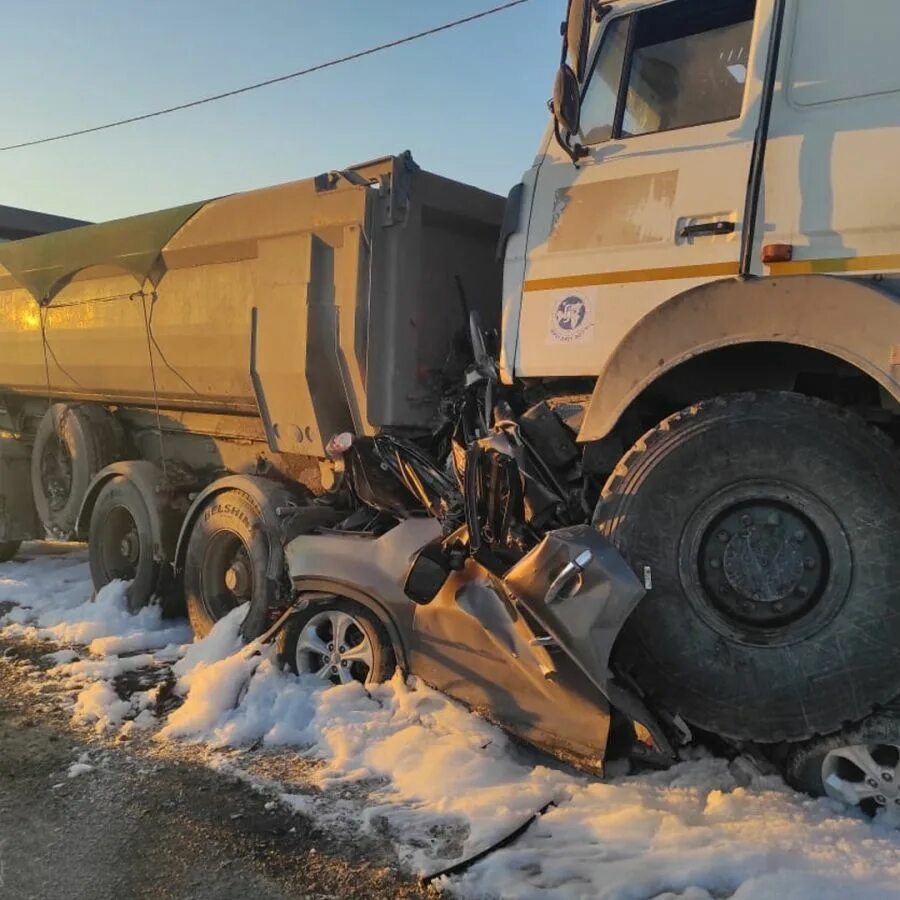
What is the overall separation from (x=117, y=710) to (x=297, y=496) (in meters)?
1.54

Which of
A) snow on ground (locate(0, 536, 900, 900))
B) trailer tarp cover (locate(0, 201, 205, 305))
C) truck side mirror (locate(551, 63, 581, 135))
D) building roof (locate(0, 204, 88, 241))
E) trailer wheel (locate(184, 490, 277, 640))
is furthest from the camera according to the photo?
building roof (locate(0, 204, 88, 241))

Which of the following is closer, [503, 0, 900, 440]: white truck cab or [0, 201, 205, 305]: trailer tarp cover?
[503, 0, 900, 440]: white truck cab

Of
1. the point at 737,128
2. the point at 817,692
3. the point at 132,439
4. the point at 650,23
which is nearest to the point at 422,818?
the point at 817,692

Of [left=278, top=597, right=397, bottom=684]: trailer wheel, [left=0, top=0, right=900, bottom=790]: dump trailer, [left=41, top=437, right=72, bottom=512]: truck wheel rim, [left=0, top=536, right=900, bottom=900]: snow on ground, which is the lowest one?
[left=0, top=536, right=900, bottom=900]: snow on ground

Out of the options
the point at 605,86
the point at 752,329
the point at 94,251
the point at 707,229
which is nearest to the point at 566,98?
the point at 605,86

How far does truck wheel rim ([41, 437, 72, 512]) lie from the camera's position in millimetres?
7207

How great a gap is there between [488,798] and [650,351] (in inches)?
72.3

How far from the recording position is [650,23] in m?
3.83

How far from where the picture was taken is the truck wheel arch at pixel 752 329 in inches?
117

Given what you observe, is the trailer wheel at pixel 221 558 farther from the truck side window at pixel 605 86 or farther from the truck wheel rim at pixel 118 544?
the truck side window at pixel 605 86

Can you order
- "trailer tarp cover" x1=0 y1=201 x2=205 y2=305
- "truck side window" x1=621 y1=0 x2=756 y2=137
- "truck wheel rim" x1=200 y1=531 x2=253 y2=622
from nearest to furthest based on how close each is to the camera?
"truck side window" x1=621 y1=0 x2=756 y2=137 < "truck wheel rim" x1=200 y1=531 x2=253 y2=622 < "trailer tarp cover" x1=0 y1=201 x2=205 y2=305

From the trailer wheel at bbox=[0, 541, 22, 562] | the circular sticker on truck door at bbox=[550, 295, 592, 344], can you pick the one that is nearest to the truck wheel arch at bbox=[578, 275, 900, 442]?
the circular sticker on truck door at bbox=[550, 295, 592, 344]

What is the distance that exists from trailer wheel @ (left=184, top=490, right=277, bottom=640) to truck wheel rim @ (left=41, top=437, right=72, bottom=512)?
2168mm

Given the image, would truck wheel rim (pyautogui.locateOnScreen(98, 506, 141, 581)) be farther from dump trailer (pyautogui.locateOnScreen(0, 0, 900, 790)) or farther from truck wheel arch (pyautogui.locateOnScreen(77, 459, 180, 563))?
dump trailer (pyautogui.locateOnScreen(0, 0, 900, 790))
